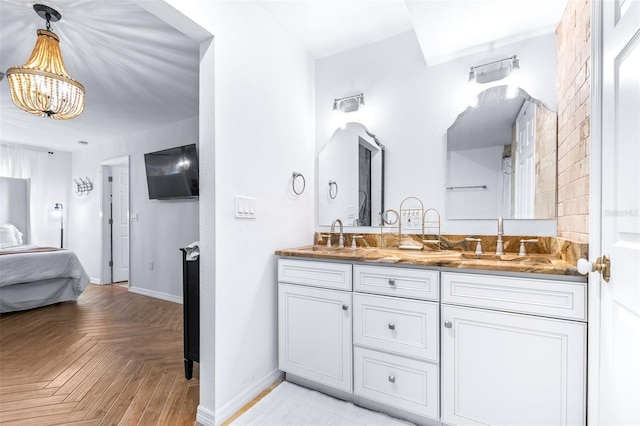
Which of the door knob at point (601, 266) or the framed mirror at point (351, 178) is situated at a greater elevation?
the framed mirror at point (351, 178)

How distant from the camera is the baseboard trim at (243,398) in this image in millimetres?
1646

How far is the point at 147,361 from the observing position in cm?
239

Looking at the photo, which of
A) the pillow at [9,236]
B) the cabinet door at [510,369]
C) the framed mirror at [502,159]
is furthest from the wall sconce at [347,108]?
the pillow at [9,236]

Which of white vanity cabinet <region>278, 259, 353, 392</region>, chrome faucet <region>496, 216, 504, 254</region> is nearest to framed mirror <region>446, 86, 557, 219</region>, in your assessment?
chrome faucet <region>496, 216, 504, 254</region>

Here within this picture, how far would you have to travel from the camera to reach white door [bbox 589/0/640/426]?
865 millimetres

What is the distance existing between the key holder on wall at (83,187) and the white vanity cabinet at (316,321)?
504 centimetres

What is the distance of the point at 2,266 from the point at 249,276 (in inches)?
140

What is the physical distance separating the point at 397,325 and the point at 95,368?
7.47ft

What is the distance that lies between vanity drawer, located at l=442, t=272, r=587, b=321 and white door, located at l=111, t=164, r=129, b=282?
18.2 feet

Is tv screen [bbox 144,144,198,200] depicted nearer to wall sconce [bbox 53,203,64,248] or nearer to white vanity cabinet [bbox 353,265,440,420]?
wall sconce [bbox 53,203,64,248]

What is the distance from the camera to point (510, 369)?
1.38 m

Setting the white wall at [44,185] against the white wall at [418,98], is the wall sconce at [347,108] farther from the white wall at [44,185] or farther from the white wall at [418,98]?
the white wall at [44,185]

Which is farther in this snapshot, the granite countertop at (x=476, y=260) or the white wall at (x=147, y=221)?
the white wall at (x=147, y=221)

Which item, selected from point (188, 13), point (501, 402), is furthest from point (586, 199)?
point (188, 13)
